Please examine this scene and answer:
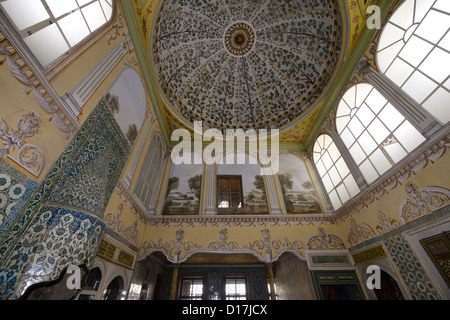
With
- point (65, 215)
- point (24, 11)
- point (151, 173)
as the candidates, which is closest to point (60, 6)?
point (24, 11)

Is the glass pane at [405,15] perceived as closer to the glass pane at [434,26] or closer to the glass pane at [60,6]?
the glass pane at [434,26]

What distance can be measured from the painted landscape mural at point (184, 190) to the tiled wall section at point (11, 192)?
188 inches

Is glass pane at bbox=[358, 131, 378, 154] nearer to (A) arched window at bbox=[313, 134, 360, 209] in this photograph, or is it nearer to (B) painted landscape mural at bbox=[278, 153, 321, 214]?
(A) arched window at bbox=[313, 134, 360, 209]

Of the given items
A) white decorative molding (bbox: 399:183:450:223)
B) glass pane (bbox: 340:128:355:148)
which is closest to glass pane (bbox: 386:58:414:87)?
glass pane (bbox: 340:128:355:148)

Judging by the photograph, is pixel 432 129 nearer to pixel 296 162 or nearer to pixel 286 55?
pixel 296 162

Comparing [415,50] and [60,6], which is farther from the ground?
[415,50]

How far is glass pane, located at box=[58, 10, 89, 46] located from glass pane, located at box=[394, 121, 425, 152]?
23.7 feet

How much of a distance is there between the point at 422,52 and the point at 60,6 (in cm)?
712

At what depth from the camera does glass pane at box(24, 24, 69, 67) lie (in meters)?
2.65

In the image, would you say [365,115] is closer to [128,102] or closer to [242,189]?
[242,189]

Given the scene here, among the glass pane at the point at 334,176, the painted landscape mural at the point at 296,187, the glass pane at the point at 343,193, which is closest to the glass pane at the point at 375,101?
the glass pane at the point at 334,176

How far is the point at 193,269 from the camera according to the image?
8.11 meters

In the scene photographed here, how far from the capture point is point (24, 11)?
251cm

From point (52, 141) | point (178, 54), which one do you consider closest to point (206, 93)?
point (178, 54)
